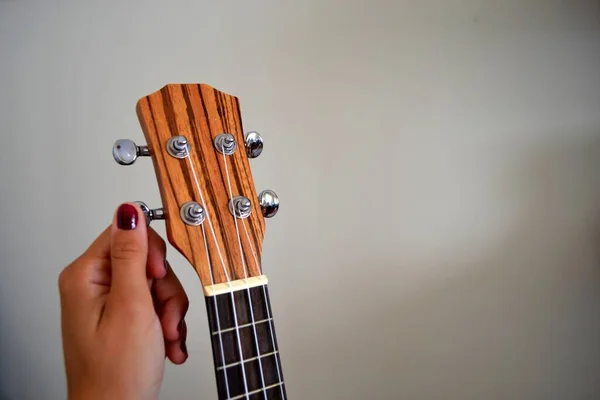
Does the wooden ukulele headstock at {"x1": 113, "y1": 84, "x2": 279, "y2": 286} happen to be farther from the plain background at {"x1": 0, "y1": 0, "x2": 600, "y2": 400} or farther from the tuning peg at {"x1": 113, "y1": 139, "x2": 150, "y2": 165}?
the plain background at {"x1": 0, "y1": 0, "x2": 600, "y2": 400}

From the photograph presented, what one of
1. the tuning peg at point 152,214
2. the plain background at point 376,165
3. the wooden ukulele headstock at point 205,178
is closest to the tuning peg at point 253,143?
the wooden ukulele headstock at point 205,178

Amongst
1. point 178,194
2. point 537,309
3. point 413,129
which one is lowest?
point 537,309

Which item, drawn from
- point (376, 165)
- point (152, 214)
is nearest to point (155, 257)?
point (152, 214)

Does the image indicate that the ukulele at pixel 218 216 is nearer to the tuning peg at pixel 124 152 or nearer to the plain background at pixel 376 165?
the tuning peg at pixel 124 152

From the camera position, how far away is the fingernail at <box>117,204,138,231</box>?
0.47 meters

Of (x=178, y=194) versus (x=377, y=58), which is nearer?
(x=178, y=194)

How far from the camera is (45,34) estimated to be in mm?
1008

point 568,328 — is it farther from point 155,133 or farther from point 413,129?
point 155,133

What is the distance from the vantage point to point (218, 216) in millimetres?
519

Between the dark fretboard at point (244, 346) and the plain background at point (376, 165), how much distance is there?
0.47 meters

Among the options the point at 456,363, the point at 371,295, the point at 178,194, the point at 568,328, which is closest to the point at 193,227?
the point at 178,194

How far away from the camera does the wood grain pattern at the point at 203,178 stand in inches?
19.6

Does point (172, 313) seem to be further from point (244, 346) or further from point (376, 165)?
point (376, 165)

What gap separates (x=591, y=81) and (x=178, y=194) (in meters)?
0.96
